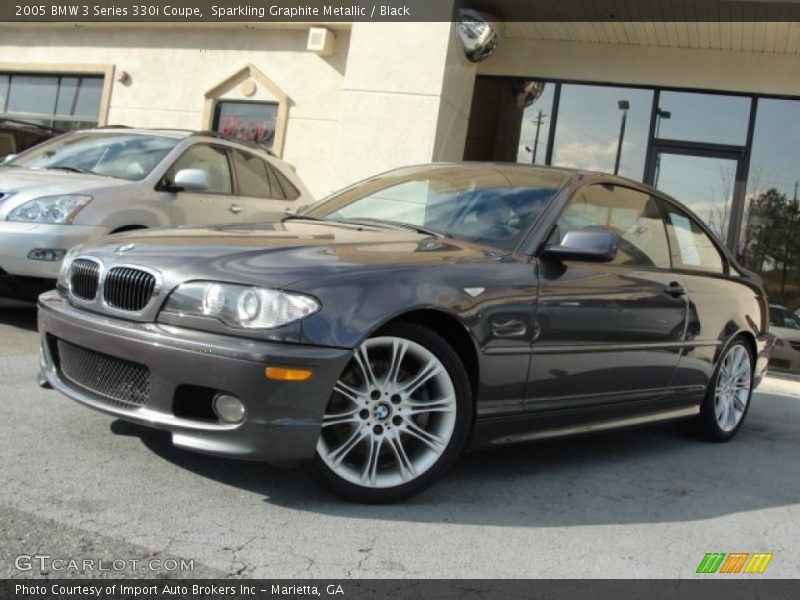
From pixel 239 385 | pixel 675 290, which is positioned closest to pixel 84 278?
pixel 239 385

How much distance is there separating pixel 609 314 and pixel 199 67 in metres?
10.1

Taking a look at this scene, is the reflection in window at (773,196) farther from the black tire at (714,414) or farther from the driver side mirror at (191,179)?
the driver side mirror at (191,179)

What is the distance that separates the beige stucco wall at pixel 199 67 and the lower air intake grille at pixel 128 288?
305 inches

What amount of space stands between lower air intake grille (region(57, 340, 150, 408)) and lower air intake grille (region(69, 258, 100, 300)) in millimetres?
217

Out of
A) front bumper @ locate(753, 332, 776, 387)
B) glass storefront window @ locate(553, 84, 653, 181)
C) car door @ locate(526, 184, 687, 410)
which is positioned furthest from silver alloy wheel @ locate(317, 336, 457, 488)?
glass storefront window @ locate(553, 84, 653, 181)

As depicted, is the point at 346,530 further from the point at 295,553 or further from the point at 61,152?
the point at 61,152

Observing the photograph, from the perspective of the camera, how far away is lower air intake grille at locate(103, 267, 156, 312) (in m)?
3.04

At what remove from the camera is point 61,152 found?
23.0ft

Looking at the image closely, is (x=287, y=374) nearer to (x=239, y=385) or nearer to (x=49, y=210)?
(x=239, y=385)

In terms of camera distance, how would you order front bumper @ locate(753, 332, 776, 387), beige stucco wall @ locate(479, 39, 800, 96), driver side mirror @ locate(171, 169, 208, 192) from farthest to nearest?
1. beige stucco wall @ locate(479, 39, 800, 96)
2. driver side mirror @ locate(171, 169, 208, 192)
3. front bumper @ locate(753, 332, 776, 387)

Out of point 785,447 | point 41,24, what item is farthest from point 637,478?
point 41,24

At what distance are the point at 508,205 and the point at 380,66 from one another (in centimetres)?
640

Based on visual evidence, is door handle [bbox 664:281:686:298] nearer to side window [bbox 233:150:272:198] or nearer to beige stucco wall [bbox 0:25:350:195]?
side window [bbox 233:150:272:198]

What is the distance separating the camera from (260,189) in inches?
298
